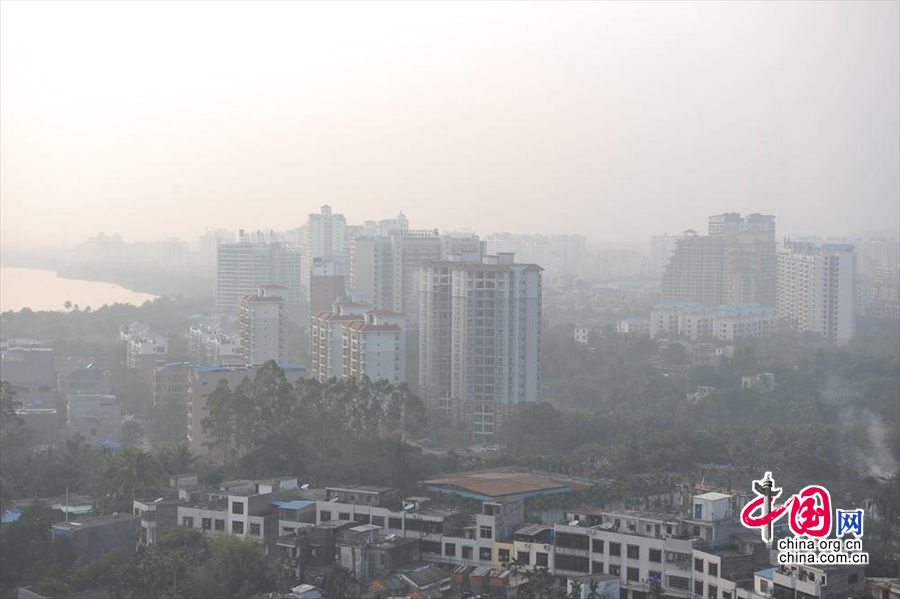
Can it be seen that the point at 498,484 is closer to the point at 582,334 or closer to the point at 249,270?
the point at 582,334

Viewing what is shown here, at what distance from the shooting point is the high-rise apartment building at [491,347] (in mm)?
10250

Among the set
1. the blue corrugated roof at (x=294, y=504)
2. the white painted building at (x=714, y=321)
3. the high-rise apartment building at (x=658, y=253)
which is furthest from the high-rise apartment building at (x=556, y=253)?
the blue corrugated roof at (x=294, y=504)

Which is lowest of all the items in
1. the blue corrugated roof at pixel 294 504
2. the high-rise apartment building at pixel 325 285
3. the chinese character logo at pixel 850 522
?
the blue corrugated roof at pixel 294 504

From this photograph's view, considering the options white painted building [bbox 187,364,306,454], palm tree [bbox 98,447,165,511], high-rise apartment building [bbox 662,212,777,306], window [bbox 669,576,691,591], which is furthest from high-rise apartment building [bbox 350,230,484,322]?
window [bbox 669,576,691,591]

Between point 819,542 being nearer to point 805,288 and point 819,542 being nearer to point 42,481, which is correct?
point 42,481

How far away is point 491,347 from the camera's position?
10359mm

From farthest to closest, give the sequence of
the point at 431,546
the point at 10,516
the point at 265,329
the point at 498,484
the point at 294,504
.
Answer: the point at 265,329 < the point at 498,484 < the point at 10,516 < the point at 294,504 < the point at 431,546

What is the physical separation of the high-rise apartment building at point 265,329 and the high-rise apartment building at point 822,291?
→ 23.4 feet

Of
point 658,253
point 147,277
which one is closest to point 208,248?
point 147,277

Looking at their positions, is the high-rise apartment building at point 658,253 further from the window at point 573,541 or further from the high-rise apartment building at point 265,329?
the window at point 573,541

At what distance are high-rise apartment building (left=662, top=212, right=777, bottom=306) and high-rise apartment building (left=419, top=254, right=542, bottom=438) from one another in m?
7.85

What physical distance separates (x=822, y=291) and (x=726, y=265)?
367 centimetres

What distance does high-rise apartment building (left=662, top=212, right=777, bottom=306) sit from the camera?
61.1ft

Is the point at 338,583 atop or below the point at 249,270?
below
